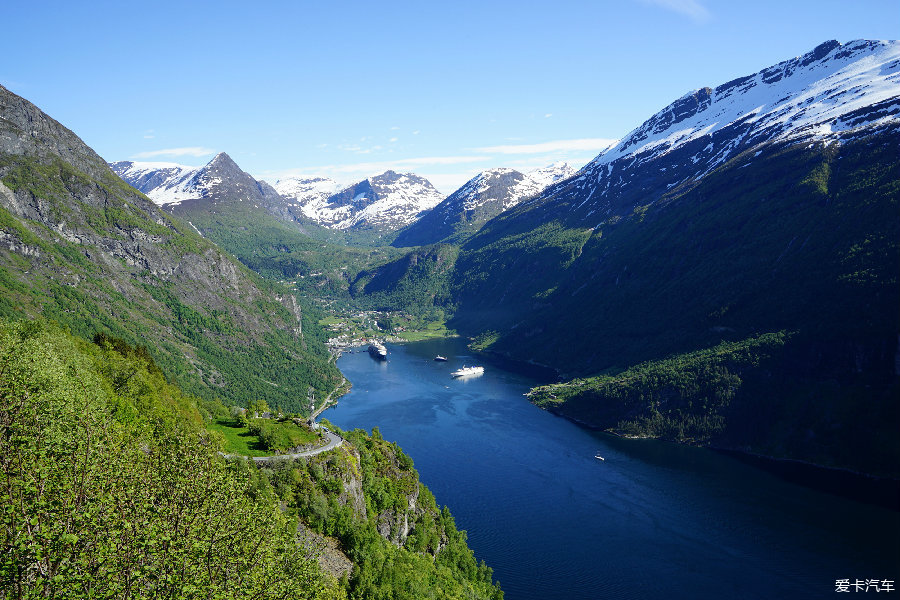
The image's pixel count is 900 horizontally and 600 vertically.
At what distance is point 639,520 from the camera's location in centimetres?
10881

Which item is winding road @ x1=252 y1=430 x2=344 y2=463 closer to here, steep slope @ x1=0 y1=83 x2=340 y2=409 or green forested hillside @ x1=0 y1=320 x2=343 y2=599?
green forested hillside @ x1=0 y1=320 x2=343 y2=599

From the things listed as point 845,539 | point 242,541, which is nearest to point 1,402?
point 242,541

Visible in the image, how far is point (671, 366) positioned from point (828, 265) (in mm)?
58031

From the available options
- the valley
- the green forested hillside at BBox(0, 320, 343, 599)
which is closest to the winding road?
the valley

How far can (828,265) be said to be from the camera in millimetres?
174375

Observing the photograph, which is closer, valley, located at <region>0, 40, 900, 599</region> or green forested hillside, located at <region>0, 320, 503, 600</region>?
green forested hillside, located at <region>0, 320, 503, 600</region>

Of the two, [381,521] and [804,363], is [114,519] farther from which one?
[804,363]

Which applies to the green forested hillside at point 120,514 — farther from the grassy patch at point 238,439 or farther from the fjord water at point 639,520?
the fjord water at point 639,520

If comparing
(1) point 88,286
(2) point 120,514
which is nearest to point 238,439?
(2) point 120,514

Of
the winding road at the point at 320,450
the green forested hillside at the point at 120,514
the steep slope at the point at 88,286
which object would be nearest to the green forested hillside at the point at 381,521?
the winding road at the point at 320,450

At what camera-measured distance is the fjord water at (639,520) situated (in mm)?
89375

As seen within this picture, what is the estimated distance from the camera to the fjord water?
89375 mm

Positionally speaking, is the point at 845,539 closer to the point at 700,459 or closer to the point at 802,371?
the point at 700,459

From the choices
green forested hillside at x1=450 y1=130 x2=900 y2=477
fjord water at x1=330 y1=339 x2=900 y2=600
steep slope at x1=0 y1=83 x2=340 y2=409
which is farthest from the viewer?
steep slope at x1=0 y1=83 x2=340 y2=409
